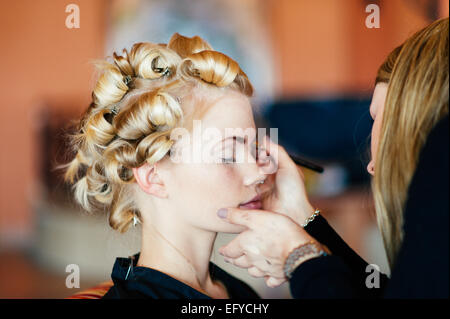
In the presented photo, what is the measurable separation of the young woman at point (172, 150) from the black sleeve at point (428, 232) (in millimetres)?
385

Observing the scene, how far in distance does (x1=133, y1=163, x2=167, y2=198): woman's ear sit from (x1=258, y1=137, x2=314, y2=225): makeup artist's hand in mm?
260

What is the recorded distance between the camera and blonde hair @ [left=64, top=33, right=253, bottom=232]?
3.03 ft

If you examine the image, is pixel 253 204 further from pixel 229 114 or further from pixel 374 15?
pixel 374 15

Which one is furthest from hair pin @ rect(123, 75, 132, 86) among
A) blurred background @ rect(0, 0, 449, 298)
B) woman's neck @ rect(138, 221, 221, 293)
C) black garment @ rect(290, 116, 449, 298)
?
blurred background @ rect(0, 0, 449, 298)

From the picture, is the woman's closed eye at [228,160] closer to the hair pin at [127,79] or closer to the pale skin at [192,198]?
the pale skin at [192,198]

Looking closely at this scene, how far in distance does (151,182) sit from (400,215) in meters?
0.46

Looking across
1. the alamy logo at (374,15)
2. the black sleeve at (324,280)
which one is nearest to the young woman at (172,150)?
the black sleeve at (324,280)

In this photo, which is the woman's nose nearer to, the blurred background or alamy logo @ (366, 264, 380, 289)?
alamy logo @ (366, 264, 380, 289)

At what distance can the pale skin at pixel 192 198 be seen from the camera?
0.96m

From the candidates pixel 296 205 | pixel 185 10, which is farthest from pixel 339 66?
pixel 296 205

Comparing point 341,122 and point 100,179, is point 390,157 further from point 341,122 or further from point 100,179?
point 341,122

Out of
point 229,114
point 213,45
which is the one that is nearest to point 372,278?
point 229,114

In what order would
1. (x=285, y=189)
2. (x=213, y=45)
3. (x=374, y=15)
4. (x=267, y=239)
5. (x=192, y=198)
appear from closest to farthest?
1. (x=267, y=239)
2. (x=192, y=198)
3. (x=285, y=189)
4. (x=374, y=15)
5. (x=213, y=45)

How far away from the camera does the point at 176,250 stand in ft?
3.24
